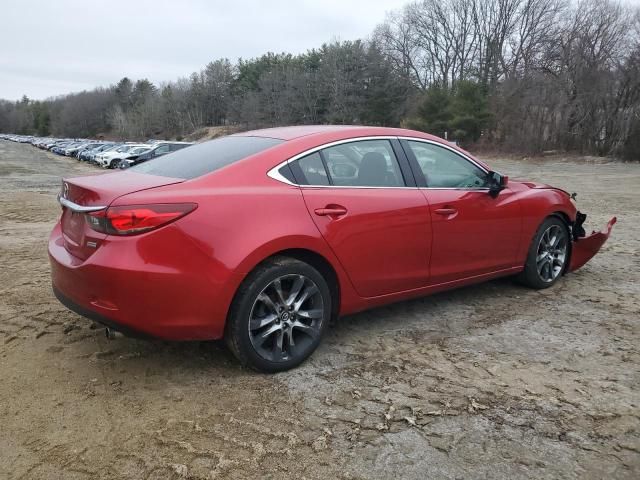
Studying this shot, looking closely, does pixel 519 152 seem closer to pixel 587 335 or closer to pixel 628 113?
pixel 628 113

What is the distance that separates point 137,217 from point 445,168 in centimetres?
248

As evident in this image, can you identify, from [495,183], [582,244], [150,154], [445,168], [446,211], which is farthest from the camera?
[150,154]

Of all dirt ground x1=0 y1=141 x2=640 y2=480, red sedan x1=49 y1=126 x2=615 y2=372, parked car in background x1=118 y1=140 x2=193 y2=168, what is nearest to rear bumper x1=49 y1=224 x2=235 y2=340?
red sedan x1=49 y1=126 x2=615 y2=372

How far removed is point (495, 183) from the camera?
14.8ft

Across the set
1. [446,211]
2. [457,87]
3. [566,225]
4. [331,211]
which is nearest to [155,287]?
[331,211]

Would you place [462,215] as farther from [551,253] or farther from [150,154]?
[150,154]

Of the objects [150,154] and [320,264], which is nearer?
[320,264]

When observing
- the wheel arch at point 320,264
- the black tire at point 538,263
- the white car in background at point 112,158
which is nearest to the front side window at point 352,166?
the wheel arch at point 320,264

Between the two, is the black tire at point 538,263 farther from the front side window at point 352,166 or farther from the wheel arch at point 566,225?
the front side window at point 352,166

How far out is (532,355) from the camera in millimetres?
3576

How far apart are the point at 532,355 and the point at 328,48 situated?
70.6 metres

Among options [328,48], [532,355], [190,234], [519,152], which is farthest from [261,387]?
[328,48]

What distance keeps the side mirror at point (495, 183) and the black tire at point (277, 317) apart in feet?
5.99

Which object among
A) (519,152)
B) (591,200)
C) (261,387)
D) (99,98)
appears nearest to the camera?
(261,387)
